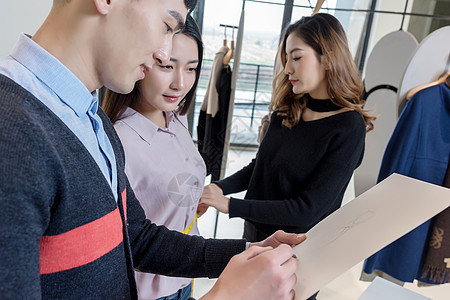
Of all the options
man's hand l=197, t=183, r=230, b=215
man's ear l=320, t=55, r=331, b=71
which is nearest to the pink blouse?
man's hand l=197, t=183, r=230, b=215

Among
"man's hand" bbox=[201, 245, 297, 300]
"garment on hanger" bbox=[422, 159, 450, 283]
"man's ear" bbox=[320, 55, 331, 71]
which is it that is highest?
"man's ear" bbox=[320, 55, 331, 71]

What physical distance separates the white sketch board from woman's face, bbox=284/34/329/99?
31.5 inches

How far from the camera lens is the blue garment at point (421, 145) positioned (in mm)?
1550

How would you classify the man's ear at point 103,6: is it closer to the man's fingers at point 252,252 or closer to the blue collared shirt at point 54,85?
the blue collared shirt at point 54,85

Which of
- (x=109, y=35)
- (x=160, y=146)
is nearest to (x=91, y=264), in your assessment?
(x=109, y=35)

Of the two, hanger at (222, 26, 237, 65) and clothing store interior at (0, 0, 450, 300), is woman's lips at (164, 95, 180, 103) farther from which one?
hanger at (222, 26, 237, 65)

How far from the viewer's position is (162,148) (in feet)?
3.45

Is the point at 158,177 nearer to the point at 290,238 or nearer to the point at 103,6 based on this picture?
the point at 290,238

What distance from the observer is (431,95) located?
5.05 feet

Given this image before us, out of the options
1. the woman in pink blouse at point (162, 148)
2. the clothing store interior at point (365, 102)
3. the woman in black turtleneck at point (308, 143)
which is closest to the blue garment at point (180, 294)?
the woman in pink blouse at point (162, 148)

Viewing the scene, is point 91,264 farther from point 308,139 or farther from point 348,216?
point 308,139

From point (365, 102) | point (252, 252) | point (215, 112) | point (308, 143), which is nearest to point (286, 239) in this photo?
point (252, 252)

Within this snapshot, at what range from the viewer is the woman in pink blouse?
3.23ft

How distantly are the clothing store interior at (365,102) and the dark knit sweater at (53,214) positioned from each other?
503 mm
